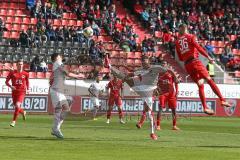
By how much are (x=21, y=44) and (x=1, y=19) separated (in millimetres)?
2353

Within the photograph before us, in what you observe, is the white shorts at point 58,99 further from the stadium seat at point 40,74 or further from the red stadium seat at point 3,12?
the red stadium seat at point 3,12

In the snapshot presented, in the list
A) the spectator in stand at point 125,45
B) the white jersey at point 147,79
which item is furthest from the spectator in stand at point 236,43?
the white jersey at point 147,79

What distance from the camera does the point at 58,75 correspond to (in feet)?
67.9

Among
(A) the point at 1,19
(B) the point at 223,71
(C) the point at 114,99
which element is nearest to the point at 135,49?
(B) the point at 223,71

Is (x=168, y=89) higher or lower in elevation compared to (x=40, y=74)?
lower

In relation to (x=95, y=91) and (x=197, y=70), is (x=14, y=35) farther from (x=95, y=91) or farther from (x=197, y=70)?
(x=197, y=70)

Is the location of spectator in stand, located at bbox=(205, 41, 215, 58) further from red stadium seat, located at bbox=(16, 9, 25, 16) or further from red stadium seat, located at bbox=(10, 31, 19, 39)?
red stadium seat, located at bbox=(10, 31, 19, 39)

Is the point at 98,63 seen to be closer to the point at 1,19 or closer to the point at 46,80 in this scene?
the point at 46,80

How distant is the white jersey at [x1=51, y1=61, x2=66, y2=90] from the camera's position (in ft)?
67.4

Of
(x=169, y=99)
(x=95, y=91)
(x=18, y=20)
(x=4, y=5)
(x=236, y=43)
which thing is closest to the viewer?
(x=169, y=99)

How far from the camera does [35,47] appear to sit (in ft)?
138

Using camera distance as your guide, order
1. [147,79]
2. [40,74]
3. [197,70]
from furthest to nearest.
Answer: [40,74]
[147,79]
[197,70]

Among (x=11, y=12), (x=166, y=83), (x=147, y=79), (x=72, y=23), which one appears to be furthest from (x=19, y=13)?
(x=147, y=79)

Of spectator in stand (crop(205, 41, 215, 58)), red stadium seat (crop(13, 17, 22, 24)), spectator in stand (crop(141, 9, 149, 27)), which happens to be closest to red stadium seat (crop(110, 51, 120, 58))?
spectator in stand (crop(141, 9, 149, 27))
